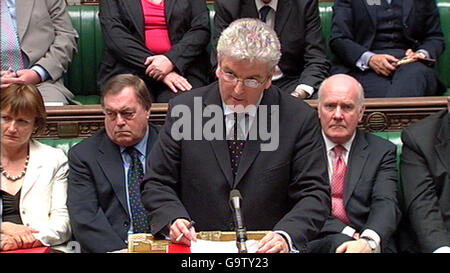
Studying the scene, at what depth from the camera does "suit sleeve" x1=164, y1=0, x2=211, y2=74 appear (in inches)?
155

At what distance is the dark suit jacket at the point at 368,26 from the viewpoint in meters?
4.13

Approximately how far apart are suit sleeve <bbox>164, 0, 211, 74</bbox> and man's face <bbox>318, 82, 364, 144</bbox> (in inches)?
36.7

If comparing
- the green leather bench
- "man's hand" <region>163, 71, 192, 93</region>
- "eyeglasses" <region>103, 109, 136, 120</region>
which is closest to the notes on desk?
"eyeglasses" <region>103, 109, 136, 120</region>

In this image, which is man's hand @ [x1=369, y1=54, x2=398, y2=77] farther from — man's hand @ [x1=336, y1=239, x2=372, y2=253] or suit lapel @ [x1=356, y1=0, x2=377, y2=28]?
man's hand @ [x1=336, y1=239, x2=372, y2=253]

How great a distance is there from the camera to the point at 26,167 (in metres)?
3.06

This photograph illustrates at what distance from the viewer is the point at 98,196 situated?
10.1 feet

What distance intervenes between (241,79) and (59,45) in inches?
69.2

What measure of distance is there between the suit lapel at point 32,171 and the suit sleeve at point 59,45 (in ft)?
2.78

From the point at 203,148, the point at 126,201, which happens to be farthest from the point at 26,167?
the point at 203,148

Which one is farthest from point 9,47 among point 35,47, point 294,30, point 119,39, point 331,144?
point 331,144

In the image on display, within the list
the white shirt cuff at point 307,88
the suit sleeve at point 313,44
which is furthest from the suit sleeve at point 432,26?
the white shirt cuff at point 307,88

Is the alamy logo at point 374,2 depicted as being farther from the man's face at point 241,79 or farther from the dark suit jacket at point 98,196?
the man's face at point 241,79

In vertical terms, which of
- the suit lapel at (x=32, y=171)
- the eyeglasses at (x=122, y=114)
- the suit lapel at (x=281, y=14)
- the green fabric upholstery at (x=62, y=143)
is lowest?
the suit lapel at (x=32, y=171)
